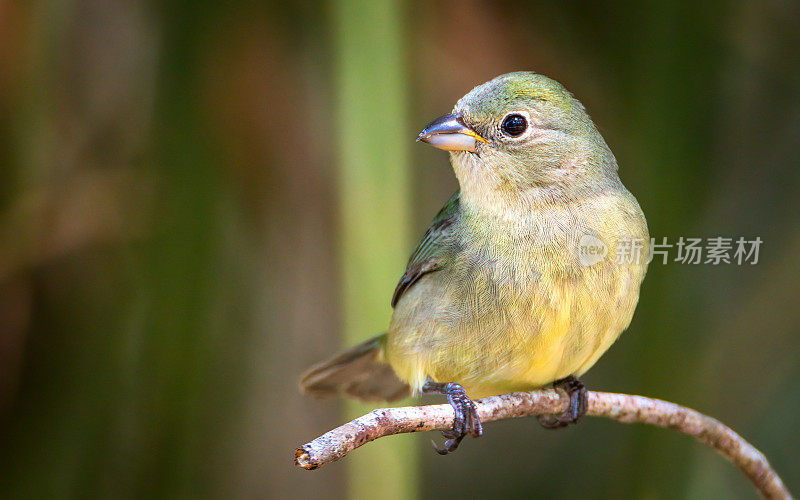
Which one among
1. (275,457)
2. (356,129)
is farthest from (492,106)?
(275,457)

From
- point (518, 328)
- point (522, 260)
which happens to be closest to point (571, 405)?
point (518, 328)

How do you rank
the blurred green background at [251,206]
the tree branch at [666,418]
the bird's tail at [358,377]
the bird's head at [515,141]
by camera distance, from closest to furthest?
the tree branch at [666,418] < the bird's head at [515,141] < the blurred green background at [251,206] < the bird's tail at [358,377]

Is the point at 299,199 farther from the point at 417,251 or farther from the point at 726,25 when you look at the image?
the point at 726,25

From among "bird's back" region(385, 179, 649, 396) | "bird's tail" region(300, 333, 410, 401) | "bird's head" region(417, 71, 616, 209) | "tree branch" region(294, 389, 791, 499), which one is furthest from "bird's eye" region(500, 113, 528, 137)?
"bird's tail" region(300, 333, 410, 401)

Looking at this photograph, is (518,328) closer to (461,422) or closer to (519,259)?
(519,259)

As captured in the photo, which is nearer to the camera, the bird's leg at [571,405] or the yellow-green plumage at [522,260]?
the yellow-green plumage at [522,260]

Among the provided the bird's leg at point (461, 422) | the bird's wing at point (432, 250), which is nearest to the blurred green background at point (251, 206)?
the bird's wing at point (432, 250)
